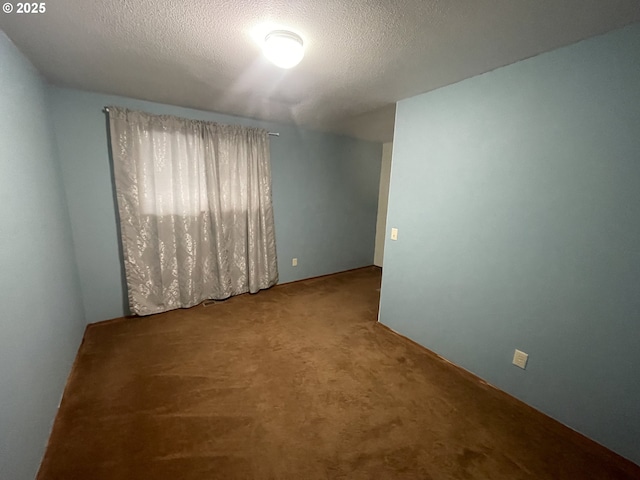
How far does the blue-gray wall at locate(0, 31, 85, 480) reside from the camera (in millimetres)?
1091

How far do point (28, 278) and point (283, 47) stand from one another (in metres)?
1.84

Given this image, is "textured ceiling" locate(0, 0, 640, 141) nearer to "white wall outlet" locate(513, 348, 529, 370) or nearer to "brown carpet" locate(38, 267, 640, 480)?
"white wall outlet" locate(513, 348, 529, 370)

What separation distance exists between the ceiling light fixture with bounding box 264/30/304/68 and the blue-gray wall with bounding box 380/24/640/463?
4.09 feet

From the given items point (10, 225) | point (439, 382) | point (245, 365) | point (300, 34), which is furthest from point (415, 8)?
point (245, 365)

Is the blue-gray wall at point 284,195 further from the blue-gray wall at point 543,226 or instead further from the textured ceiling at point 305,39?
the blue-gray wall at point 543,226

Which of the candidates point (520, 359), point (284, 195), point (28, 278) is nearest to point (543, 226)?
point (520, 359)

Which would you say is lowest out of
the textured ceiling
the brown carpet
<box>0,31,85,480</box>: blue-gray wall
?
the brown carpet

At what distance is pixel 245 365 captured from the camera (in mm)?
2039

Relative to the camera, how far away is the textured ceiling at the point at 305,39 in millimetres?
1145

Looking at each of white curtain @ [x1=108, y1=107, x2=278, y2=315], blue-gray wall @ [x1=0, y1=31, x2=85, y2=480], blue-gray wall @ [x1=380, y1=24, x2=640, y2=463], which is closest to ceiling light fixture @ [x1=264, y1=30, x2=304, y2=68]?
blue-gray wall @ [x1=380, y1=24, x2=640, y2=463]

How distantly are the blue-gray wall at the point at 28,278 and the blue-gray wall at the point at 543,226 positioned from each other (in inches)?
101

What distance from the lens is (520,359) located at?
1.71 m

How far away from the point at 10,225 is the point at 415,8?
2153 mm

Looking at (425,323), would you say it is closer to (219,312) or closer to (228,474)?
(228,474)
